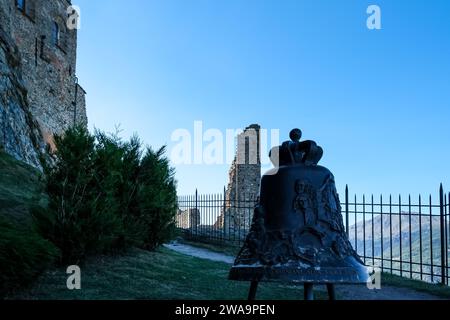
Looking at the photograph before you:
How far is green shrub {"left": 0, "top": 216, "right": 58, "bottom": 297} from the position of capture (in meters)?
6.63

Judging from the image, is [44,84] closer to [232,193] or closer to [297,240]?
[232,193]

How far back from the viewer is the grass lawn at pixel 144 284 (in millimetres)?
7480

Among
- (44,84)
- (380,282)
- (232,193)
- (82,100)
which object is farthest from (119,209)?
(82,100)

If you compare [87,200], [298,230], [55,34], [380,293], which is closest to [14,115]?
[87,200]

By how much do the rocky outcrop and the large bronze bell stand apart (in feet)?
39.6

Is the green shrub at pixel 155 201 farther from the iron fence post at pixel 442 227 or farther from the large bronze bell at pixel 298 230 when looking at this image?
the large bronze bell at pixel 298 230

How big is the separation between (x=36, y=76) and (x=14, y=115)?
9.35 meters

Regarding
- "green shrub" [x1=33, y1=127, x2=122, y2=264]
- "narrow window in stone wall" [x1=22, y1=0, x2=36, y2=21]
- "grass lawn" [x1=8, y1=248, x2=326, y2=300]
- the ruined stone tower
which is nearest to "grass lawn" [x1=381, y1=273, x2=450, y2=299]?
"grass lawn" [x1=8, y1=248, x2=326, y2=300]

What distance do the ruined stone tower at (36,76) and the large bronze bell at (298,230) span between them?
41.1ft

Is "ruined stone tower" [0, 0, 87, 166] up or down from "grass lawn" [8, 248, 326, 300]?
up

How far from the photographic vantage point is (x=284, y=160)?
14.5 ft

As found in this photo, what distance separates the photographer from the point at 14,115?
16.5 meters

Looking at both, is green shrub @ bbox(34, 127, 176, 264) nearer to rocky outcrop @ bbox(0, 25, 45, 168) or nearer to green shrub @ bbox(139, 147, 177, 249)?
green shrub @ bbox(139, 147, 177, 249)

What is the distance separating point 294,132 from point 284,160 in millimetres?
284
